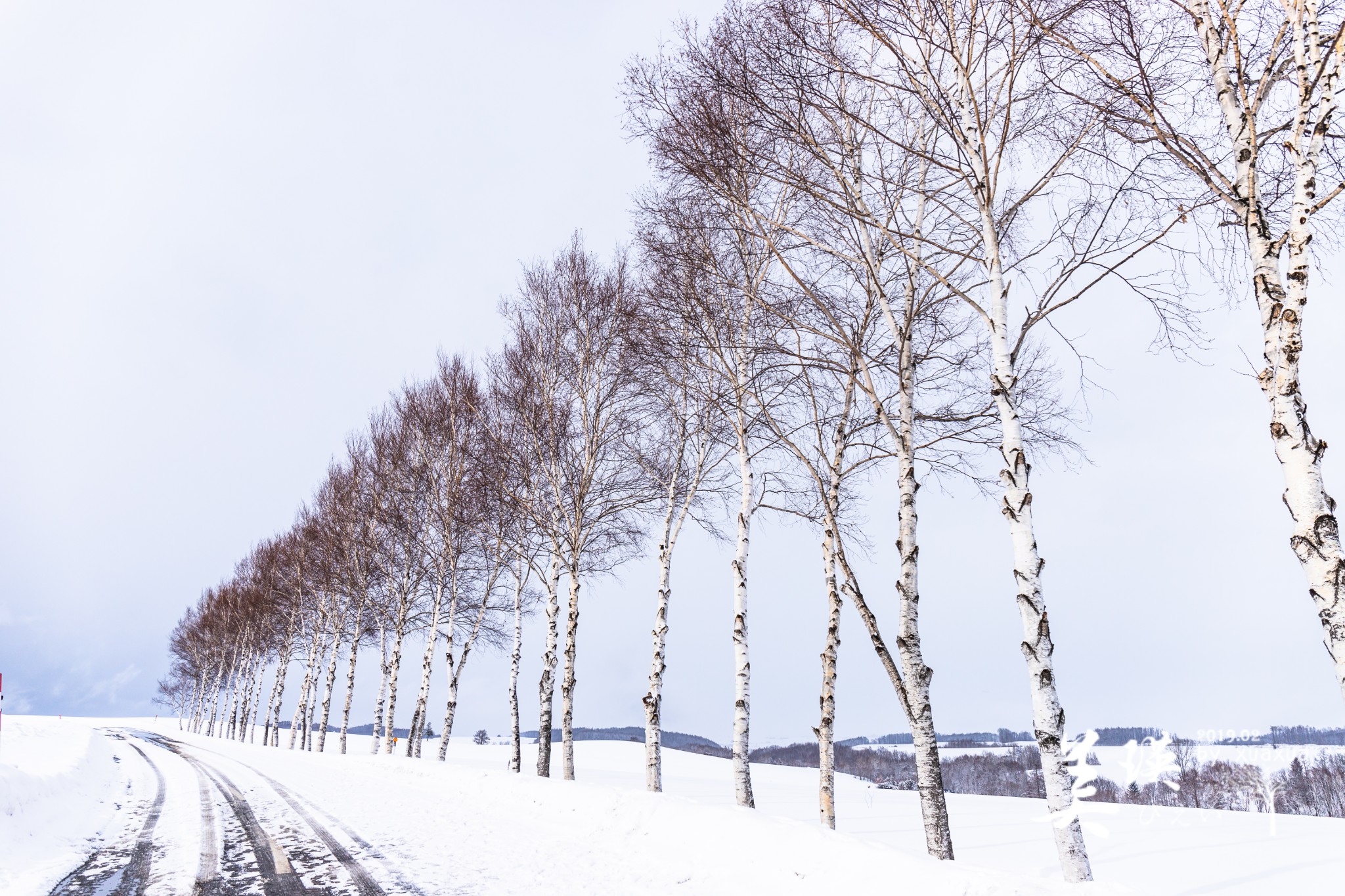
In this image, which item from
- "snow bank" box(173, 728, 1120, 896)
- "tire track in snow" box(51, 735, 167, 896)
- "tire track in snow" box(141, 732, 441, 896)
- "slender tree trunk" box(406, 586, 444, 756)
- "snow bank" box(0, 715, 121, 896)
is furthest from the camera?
"slender tree trunk" box(406, 586, 444, 756)

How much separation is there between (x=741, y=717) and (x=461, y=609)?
16.5 m

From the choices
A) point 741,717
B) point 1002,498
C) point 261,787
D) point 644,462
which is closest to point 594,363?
point 644,462

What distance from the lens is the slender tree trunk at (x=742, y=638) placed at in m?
11.6

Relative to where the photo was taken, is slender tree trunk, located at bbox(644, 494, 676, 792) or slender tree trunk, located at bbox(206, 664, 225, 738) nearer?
slender tree trunk, located at bbox(644, 494, 676, 792)

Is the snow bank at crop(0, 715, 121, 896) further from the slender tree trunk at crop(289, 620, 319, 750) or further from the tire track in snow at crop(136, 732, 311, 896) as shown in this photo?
the slender tree trunk at crop(289, 620, 319, 750)

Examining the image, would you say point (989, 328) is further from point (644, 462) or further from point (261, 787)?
point (261, 787)

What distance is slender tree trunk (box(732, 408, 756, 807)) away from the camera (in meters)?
11.6

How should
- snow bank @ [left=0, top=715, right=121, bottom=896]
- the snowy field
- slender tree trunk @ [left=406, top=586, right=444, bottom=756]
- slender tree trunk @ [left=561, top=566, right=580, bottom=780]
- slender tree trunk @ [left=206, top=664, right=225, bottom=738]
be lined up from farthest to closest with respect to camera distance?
slender tree trunk @ [left=206, top=664, right=225, bottom=738] → slender tree trunk @ [left=406, top=586, right=444, bottom=756] → slender tree trunk @ [left=561, top=566, right=580, bottom=780] → snow bank @ [left=0, top=715, right=121, bottom=896] → the snowy field

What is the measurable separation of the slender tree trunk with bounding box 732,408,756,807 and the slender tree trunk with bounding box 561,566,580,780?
4.94m

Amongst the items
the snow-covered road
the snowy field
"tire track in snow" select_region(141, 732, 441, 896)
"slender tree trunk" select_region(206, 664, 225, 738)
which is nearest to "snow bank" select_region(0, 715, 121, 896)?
the snowy field

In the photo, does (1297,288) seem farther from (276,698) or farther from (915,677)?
(276,698)

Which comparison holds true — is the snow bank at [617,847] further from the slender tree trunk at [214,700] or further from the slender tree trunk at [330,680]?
the slender tree trunk at [214,700]

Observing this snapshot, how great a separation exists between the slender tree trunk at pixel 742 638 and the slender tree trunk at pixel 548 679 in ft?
19.6

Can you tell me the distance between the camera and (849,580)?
6973mm
